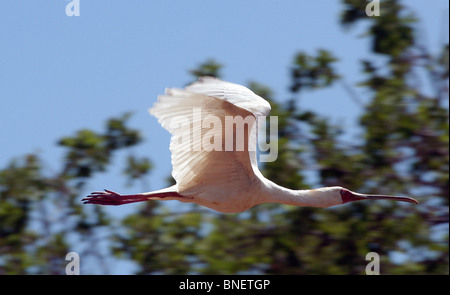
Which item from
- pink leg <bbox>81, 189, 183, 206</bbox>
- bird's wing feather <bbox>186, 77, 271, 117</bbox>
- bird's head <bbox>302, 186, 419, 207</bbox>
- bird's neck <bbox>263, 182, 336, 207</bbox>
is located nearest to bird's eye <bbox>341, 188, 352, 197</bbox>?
bird's head <bbox>302, 186, 419, 207</bbox>

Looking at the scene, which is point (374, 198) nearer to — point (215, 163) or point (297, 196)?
point (297, 196)

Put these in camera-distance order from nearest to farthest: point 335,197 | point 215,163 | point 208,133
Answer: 1. point 208,133
2. point 215,163
3. point 335,197

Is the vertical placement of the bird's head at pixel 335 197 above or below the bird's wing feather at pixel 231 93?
below

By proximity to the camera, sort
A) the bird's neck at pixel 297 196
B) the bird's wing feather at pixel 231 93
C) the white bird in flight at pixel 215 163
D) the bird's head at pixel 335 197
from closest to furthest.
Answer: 1. the bird's wing feather at pixel 231 93
2. the white bird in flight at pixel 215 163
3. the bird's neck at pixel 297 196
4. the bird's head at pixel 335 197

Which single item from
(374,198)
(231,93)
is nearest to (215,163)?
(231,93)

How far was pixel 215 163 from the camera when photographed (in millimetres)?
9195

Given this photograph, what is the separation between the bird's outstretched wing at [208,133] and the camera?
8484 mm

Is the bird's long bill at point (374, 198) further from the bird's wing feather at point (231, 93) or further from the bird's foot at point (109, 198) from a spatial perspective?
the bird's foot at point (109, 198)

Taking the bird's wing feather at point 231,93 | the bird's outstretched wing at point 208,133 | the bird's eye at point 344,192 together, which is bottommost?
the bird's eye at point 344,192

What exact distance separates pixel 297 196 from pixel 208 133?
1140 mm

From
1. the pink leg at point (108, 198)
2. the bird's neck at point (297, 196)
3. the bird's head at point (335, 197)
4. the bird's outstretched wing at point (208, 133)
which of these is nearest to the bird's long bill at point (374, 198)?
the bird's head at point (335, 197)

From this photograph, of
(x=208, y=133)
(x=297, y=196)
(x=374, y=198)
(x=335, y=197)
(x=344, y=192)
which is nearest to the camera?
(x=208, y=133)

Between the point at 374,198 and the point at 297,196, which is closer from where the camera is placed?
the point at 297,196

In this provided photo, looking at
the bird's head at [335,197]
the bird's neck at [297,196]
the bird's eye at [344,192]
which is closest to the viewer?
the bird's neck at [297,196]
